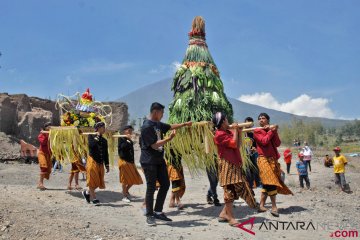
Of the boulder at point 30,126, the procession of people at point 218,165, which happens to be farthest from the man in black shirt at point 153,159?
the boulder at point 30,126

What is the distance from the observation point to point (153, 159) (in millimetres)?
5512

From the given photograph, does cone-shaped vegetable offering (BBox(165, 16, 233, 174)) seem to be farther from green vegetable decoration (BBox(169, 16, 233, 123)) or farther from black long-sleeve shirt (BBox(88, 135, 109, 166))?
black long-sleeve shirt (BBox(88, 135, 109, 166))

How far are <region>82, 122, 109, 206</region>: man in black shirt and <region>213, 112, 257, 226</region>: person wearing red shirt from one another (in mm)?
2912

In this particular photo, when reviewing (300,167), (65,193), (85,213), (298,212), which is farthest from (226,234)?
(300,167)

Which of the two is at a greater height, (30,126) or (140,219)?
(30,126)

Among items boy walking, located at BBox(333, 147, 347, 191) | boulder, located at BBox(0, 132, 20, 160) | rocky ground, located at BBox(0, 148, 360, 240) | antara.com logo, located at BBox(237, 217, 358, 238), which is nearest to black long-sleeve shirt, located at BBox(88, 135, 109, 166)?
rocky ground, located at BBox(0, 148, 360, 240)

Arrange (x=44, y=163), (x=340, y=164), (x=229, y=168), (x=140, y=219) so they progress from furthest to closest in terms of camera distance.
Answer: (x=340, y=164) < (x=44, y=163) < (x=140, y=219) < (x=229, y=168)

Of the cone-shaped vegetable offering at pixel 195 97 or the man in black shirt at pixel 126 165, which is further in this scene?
the man in black shirt at pixel 126 165

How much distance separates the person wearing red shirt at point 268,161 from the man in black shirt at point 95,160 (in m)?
3.20

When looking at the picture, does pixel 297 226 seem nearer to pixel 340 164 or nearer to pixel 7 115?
pixel 340 164

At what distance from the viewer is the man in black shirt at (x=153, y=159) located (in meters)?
5.47

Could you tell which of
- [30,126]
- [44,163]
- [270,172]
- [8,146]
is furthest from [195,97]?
[30,126]

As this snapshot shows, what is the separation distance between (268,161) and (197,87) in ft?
7.82

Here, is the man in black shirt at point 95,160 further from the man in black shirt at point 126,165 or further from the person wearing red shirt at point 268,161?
the person wearing red shirt at point 268,161
